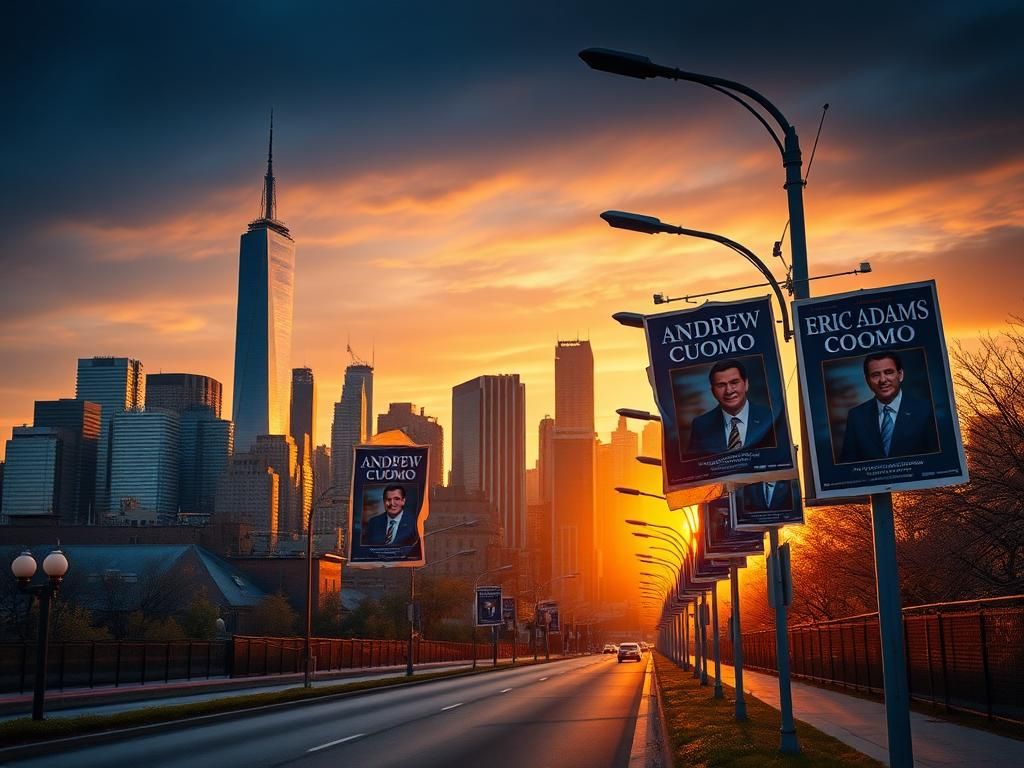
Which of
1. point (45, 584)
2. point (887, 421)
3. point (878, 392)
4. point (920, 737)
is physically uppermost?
point (878, 392)

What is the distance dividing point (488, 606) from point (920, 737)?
227 feet

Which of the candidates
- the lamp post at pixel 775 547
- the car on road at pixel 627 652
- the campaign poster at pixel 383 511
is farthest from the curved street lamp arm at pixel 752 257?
the car on road at pixel 627 652

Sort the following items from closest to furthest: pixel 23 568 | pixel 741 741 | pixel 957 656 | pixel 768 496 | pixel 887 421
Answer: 1. pixel 887 421
2. pixel 741 741
3. pixel 768 496
4. pixel 957 656
5. pixel 23 568

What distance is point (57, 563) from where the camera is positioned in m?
27.3

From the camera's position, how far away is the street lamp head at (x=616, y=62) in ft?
45.2

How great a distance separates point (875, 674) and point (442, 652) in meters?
75.9

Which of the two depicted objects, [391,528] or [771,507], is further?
[391,528]

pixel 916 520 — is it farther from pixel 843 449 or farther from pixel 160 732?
pixel 843 449

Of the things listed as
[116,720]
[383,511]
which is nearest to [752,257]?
[116,720]

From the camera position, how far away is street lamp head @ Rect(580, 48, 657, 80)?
13.8 meters

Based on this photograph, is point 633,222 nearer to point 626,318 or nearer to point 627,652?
point 626,318

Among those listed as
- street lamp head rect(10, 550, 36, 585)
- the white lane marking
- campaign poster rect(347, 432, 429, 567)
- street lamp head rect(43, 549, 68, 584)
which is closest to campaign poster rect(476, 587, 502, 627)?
campaign poster rect(347, 432, 429, 567)

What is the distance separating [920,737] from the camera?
69.5 feet

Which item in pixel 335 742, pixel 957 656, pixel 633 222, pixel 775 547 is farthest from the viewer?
pixel 957 656
